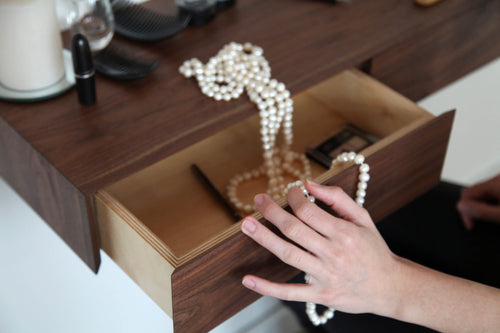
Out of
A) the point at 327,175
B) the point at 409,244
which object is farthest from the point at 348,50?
the point at 409,244

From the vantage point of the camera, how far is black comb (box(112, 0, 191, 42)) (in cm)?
94

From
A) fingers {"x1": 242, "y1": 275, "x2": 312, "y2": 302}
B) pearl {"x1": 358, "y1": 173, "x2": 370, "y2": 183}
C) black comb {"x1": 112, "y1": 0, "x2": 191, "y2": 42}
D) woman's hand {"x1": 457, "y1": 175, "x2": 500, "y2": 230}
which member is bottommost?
woman's hand {"x1": 457, "y1": 175, "x2": 500, "y2": 230}

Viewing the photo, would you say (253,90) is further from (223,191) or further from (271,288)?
(271,288)

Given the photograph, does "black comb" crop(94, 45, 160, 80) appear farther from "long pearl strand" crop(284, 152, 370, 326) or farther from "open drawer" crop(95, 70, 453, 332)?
"long pearl strand" crop(284, 152, 370, 326)

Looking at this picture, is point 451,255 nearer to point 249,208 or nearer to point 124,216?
point 249,208

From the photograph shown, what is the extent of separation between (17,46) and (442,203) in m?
0.78

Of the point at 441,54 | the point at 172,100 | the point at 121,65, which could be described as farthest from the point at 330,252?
the point at 441,54

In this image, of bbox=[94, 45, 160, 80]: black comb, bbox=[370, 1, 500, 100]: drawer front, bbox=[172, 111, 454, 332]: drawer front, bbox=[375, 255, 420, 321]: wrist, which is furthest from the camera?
bbox=[370, 1, 500, 100]: drawer front

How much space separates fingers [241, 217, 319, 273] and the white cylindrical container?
36 cm

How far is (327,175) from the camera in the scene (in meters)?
0.78

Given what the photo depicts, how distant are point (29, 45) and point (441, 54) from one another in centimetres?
69

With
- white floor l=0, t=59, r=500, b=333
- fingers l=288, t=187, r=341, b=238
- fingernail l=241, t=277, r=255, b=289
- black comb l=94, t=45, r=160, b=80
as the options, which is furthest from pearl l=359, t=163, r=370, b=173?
white floor l=0, t=59, r=500, b=333

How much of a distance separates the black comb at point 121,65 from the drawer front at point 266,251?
0.30 m

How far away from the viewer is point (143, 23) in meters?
0.96
